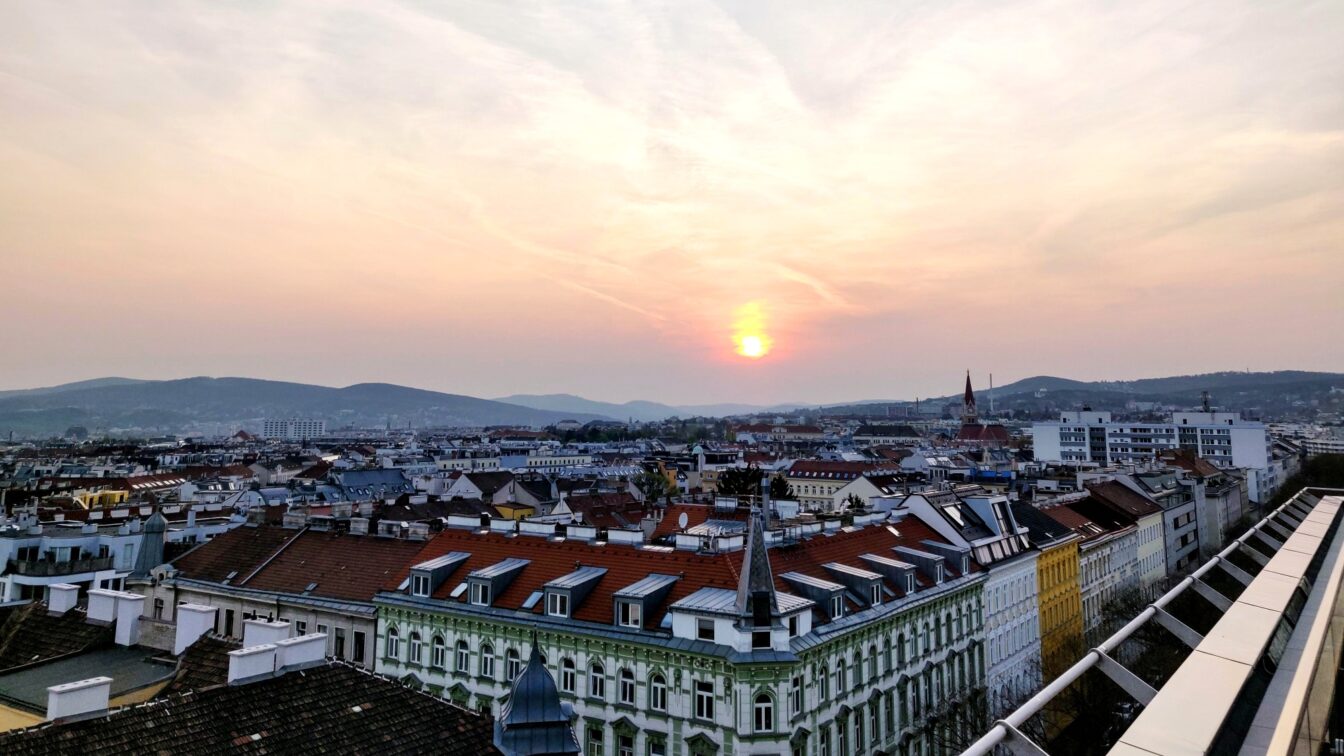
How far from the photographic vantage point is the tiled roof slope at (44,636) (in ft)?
81.8

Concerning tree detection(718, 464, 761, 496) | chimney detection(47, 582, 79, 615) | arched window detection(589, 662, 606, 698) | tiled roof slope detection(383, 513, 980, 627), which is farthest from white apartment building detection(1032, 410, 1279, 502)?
chimney detection(47, 582, 79, 615)

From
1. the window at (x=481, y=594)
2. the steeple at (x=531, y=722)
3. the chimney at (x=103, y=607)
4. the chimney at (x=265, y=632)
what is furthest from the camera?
the window at (x=481, y=594)

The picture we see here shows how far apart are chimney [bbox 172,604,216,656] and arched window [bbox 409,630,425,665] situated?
43.5 ft

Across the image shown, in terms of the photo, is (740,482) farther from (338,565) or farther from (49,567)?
(49,567)

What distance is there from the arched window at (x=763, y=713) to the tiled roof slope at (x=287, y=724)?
11784mm

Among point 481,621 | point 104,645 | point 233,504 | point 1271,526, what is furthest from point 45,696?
point 233,504

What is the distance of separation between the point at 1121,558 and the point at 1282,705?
2842 inches

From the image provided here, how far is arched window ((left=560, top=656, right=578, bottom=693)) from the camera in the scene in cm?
3241

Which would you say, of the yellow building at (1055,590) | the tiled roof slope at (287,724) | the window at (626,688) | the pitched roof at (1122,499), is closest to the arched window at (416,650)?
the window at (626,688)

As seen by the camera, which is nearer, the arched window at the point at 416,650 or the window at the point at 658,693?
the window at the point at 658,693

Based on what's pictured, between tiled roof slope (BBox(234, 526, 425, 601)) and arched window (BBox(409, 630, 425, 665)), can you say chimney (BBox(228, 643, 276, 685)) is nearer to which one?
arched window (BBox(409, 630, 425, 665))

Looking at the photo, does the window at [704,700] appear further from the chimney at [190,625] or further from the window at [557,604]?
the chimney at [190,625]

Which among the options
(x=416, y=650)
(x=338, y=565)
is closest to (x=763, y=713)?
(x=416, y=650)

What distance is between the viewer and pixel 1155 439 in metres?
174
